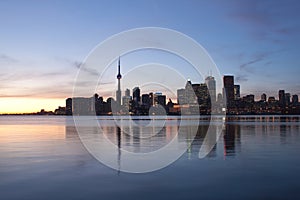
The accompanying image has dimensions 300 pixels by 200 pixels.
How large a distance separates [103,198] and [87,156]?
9163mm

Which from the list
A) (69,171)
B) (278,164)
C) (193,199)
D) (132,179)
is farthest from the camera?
(278,164)

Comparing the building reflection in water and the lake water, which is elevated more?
the building reflection in water

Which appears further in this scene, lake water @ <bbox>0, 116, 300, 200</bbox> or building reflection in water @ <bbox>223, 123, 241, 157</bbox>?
building reflection in water @ <bbox>223, 123, 241, 157</bbox>

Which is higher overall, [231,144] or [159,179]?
[231,144]

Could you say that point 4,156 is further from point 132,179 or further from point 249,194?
point 249,194

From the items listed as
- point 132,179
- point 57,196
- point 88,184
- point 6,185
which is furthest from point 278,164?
point 6,185

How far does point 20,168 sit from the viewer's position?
47.6 ft

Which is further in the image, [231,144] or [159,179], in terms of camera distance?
[231,144]

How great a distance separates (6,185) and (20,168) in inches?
130

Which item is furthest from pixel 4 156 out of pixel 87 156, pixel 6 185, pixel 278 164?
pixel 278 164

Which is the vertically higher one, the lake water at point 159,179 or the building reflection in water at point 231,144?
the building reflection in water at point 231,144

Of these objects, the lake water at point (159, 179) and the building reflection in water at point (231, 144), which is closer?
the lake water at point (159, 179)

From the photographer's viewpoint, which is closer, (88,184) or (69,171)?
(88,184)

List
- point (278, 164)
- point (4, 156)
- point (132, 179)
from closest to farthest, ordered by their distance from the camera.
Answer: point (132, 179)
point (278, 164)
point (4, 156)
